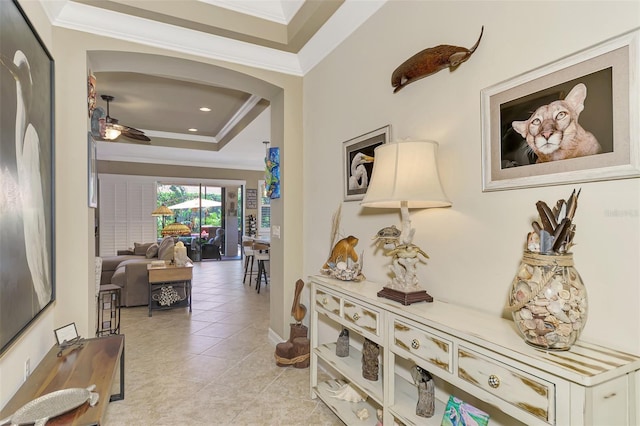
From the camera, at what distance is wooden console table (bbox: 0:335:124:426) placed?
4.89 ft

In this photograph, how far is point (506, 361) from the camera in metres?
1.19

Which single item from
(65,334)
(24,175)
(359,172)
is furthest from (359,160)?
(65,334)

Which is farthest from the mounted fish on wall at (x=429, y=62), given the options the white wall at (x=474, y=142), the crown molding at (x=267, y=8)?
the crown molding at (x=267, y=8)

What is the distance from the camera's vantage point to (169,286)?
513 cm

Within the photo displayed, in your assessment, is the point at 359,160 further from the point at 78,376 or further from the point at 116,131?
the point at 116,131

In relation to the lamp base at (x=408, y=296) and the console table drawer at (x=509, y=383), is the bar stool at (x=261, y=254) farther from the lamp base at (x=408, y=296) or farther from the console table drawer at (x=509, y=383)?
the console table drawer at (x=509, y=383)

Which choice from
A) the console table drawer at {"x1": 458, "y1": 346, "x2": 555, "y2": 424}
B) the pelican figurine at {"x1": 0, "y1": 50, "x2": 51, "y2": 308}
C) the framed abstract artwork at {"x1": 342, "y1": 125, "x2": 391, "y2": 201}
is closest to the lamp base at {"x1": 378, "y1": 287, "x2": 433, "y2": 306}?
the console table drawer at {"x1": 458, "y1": 346, "x2": 555, "y2": 424}

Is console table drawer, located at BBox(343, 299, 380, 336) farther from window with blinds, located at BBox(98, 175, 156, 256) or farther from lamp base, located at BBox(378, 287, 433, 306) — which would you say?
window with blinds, located at BBox(98, 175, 156, 256)

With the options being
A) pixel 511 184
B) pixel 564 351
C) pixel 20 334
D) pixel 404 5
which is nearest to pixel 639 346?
pixel 564 351

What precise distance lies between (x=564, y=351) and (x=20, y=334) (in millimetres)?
2224

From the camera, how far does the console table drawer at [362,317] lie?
1.88 metres

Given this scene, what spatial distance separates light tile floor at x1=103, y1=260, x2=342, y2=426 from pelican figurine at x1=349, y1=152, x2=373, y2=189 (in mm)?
1649

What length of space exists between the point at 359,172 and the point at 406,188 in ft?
3.17

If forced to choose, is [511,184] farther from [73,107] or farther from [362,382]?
[73,107]
